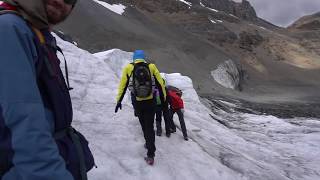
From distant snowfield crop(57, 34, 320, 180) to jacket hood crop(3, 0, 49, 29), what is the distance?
4.21m

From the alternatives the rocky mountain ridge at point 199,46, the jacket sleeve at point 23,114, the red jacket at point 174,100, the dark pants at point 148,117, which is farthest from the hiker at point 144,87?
the rocky mountain ridge at point 199,46

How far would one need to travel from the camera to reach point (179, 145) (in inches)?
344

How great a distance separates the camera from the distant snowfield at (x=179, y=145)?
23.3 feet

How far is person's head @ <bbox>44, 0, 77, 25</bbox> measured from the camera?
215cm

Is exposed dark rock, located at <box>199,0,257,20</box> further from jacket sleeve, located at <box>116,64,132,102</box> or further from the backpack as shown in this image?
the backpack

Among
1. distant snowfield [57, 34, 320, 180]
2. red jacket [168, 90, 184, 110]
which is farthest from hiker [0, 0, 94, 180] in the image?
red jacket [168, 90, 184, 110]

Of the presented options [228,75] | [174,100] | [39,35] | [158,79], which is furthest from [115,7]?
[39,35]

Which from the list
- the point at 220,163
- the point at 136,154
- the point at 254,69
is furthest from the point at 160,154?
the point at 254,69

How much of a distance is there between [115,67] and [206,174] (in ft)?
34.2

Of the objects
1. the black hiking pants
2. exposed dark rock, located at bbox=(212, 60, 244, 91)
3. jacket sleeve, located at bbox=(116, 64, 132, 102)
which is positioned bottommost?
exposed dark rock, located at bbox=(212, 60, 244, 91)

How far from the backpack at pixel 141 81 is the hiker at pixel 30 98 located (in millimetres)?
4499

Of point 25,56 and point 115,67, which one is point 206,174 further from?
point 115,67

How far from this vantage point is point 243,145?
12.9 m

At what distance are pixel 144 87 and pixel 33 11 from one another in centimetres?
464
